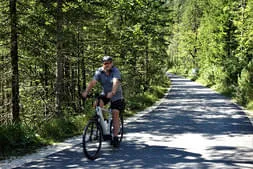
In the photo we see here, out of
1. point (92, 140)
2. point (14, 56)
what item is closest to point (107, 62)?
point (92, 140)

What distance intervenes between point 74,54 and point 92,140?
969 cm

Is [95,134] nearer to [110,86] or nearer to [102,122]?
[102,122]

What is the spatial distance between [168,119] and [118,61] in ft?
23.0

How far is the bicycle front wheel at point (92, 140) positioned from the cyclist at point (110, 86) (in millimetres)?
516

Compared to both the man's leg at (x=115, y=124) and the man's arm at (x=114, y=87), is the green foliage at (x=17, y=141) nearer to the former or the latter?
the man's leg at (x=115, y=124)

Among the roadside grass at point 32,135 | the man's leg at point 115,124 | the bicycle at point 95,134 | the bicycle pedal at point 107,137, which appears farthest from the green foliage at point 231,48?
the bicycle at point 95,134

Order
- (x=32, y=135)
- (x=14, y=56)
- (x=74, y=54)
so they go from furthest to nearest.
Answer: (x=74, y=54)
(x=14, y=56)
(x=32, y=135)

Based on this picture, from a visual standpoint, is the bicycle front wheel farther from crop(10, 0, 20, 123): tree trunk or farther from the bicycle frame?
crop(10, 0, 20, 123): tree trunk

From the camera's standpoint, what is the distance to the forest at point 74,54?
1166cm

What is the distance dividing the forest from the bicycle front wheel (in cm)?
193

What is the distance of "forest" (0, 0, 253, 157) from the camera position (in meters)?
11.7

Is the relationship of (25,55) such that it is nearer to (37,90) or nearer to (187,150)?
(37,90)

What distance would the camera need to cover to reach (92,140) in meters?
7.42

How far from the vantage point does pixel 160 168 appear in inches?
260
